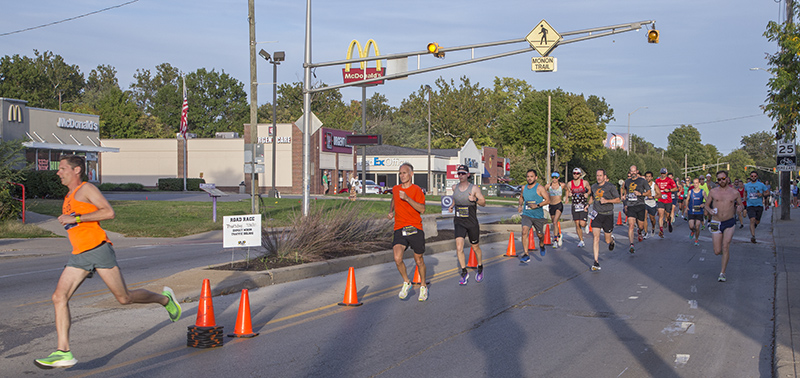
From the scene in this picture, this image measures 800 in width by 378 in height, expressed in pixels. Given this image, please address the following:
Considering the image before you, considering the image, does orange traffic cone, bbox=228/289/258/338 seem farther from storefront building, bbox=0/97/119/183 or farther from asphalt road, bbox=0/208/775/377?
storefront building, bbox=0/97/119/183

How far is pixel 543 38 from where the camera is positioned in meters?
19.1

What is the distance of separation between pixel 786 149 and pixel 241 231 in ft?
75.7

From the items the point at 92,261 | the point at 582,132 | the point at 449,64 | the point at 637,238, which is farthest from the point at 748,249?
the point at 582,132

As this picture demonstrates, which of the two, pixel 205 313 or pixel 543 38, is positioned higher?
pixel 543 38

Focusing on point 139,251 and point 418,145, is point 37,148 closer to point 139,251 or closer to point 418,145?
point 139,251

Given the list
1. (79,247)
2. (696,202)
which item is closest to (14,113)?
(696,202)

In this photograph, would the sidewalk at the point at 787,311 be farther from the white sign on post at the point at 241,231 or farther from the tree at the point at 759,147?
the tree at the point at 759,147

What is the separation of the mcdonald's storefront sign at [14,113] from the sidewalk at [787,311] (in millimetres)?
38951

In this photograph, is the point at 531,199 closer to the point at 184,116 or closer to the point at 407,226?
the point at 407,226

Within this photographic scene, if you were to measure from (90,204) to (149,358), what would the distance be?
154 cm

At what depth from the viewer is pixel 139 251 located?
661 inches

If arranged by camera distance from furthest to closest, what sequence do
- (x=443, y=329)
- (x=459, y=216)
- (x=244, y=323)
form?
(x=459, y=216) < (x=443, y=329) < (x=244, y=323)

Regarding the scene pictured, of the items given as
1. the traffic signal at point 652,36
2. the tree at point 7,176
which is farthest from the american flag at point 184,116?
the traffic signal at point 652,36

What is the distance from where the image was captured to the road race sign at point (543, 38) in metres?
19.0
